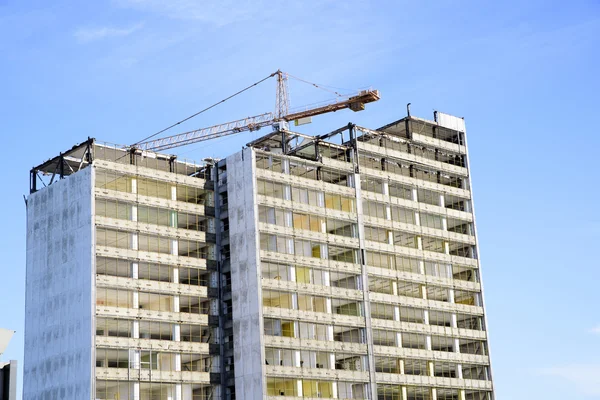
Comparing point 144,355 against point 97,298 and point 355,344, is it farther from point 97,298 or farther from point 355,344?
point 355,344

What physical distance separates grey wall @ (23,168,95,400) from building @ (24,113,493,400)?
0.27m

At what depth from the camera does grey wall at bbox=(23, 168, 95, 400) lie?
4727 inches

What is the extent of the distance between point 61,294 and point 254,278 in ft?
87.0

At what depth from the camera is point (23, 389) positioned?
12744 cm

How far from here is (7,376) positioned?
40.5 metres

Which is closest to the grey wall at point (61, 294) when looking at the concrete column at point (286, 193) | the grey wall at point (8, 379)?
the concrete column at point (286, 193)

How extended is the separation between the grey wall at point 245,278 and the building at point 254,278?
0.75ft

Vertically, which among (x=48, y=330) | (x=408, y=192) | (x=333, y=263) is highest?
(x=408, y=192)

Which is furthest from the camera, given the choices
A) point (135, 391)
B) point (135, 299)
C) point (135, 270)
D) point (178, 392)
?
point (135, 270)

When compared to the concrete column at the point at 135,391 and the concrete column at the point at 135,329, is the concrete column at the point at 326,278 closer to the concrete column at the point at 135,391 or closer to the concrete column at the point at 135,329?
the concrete column at the point at 135,329

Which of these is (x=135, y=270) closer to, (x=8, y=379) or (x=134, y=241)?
(x=134, y=241)

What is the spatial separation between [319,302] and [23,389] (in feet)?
142

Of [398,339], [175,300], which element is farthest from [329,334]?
[175,300]

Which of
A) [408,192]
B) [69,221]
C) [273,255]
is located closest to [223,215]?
[273,255]
